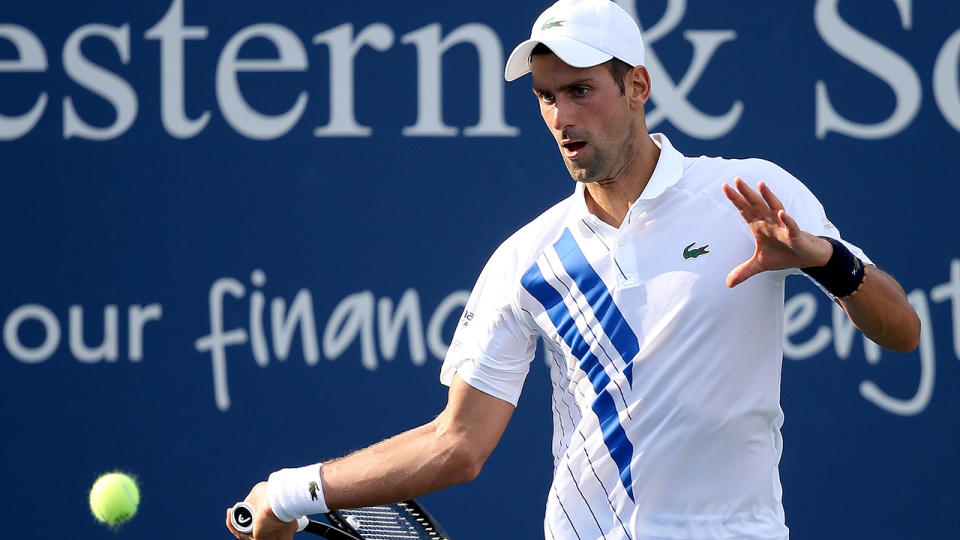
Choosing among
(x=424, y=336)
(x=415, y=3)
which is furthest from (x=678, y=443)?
(x=415, y=3)

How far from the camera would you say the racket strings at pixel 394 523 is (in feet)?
9.68

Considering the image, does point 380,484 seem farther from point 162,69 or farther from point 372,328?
point 162,69

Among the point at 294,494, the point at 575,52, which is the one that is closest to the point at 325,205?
the point at 294,494

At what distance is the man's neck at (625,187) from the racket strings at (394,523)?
89 centimetres

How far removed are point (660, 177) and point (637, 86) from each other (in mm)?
206

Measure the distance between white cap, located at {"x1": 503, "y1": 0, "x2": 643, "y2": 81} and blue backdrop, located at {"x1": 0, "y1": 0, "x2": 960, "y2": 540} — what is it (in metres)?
1.79

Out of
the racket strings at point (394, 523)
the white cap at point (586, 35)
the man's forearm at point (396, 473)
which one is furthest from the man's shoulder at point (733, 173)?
the racket strings at point (394, 523)

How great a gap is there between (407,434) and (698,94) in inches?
83.3

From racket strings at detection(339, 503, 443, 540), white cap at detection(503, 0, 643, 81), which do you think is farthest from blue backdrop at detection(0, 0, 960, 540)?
white cap at detection(503, 0, 643, 81)

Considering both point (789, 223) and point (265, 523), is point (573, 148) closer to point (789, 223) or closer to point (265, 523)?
point (789, 223)

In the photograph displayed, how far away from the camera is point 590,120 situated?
2436mm

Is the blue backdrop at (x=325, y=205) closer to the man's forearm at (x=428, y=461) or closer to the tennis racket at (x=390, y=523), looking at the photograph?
the tennis racket at (x=390, y=523)

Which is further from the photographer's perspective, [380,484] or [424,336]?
[424,336]

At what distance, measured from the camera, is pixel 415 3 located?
14.3 feet
